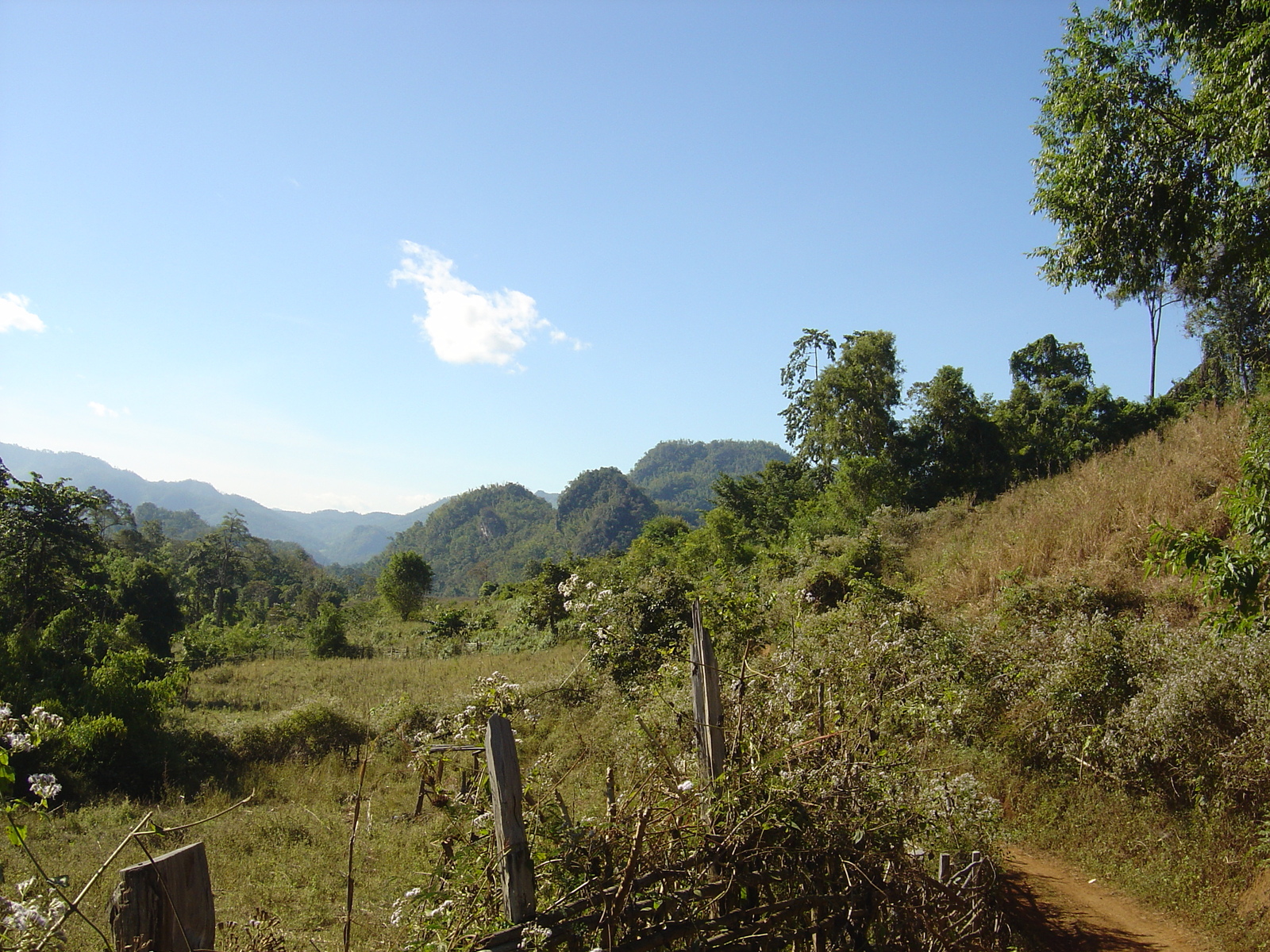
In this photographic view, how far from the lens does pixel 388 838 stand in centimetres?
653

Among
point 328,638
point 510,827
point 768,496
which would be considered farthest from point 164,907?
point 768,496

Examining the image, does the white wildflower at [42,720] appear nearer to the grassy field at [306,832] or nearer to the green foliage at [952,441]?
the grassy field at [306,832]

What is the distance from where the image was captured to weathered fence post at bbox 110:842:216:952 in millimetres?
1675

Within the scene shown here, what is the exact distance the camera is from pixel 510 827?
2162 millimetres

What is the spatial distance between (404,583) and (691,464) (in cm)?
14326

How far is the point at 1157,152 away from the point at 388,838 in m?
10.1

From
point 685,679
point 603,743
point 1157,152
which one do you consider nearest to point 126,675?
point 603,743

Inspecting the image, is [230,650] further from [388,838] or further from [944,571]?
[944,571]

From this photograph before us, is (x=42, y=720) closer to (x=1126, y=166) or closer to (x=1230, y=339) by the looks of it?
(x=1126, y=166)

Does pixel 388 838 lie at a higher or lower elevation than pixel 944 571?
lower

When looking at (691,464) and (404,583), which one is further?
(691,464)

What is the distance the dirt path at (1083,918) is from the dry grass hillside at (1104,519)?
12.9ft

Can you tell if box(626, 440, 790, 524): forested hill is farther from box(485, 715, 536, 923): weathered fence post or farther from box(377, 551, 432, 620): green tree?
box(485, 715, 536, 923): weathered fence post

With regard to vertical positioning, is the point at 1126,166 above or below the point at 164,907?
above
